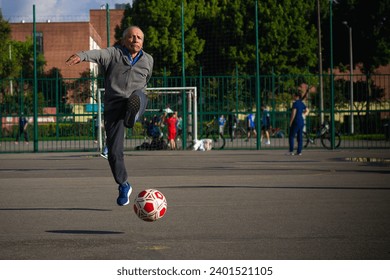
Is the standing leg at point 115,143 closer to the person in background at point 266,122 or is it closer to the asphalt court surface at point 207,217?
the asphalt court surface at point 207,217

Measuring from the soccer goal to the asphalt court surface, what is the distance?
13.0 metres

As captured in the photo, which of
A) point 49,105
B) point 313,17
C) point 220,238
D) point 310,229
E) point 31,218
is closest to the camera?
point 220,238

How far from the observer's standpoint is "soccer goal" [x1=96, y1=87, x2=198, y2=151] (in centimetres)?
3019

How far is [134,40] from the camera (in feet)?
32.4

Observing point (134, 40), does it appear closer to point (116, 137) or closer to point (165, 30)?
point (116, 137)

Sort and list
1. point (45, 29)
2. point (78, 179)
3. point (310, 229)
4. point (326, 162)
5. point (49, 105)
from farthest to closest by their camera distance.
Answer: point (45, 29), point (49, 105), point (326, 162), point (78, 179), point (310, 229)

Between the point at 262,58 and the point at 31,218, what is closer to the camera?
the point at 31,218

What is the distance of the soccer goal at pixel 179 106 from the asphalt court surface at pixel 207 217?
13009 mm

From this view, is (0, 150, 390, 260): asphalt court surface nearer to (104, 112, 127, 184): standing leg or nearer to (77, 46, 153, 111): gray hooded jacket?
(104, 112, 127, 184): standing leg

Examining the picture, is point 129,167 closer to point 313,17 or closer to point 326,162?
point 326,162

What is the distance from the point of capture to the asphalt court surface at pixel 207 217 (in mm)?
6977

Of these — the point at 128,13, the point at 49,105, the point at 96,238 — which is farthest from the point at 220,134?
the point at 128,13

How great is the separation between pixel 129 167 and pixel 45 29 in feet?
207

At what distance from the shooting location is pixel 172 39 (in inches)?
2196
